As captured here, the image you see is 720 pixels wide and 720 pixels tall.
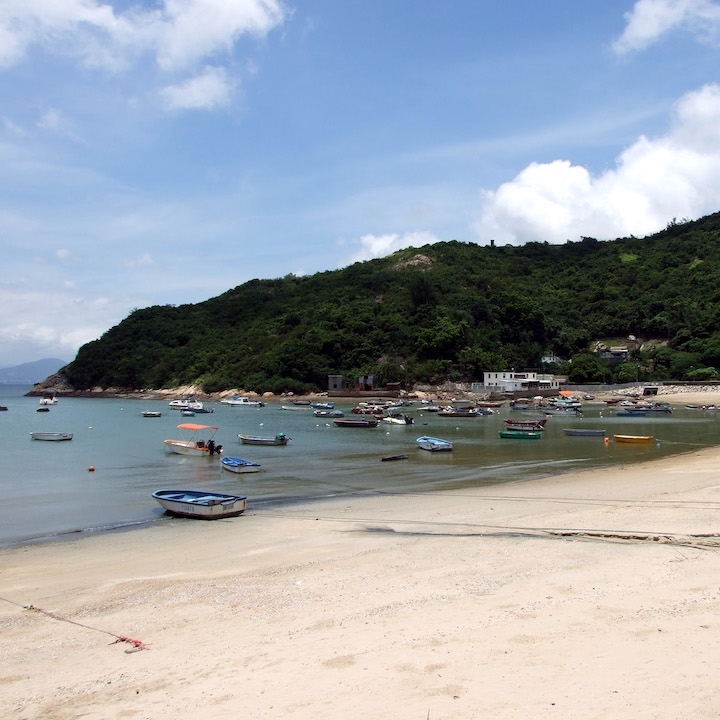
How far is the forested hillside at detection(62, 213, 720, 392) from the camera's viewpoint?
120250mm

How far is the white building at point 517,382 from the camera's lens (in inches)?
4296

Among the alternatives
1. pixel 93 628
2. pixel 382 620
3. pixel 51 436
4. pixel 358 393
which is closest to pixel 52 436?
pixel 51 436

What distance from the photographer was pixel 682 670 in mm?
6648

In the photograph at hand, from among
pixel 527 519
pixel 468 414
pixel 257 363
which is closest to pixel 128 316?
pixel 257 363

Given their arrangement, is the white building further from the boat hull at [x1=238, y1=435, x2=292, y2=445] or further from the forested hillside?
the boat hull at [x1=238, y1=435, x2=292, y2=445]

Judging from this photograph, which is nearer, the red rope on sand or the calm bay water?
the red rope on sand

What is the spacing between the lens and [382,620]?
907 centimetres

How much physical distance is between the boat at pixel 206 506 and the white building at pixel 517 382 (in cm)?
9341

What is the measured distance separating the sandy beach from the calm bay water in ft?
20.6

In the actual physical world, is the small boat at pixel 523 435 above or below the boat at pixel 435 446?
below

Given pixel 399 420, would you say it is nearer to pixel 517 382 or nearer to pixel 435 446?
pixel 435 446

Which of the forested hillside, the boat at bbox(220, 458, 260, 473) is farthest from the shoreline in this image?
the forested hillside

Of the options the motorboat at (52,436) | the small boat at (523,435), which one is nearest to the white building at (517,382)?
the small boat at (523,435)

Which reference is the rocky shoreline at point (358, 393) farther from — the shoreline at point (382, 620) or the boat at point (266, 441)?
the shoreline at point (382, 620)
